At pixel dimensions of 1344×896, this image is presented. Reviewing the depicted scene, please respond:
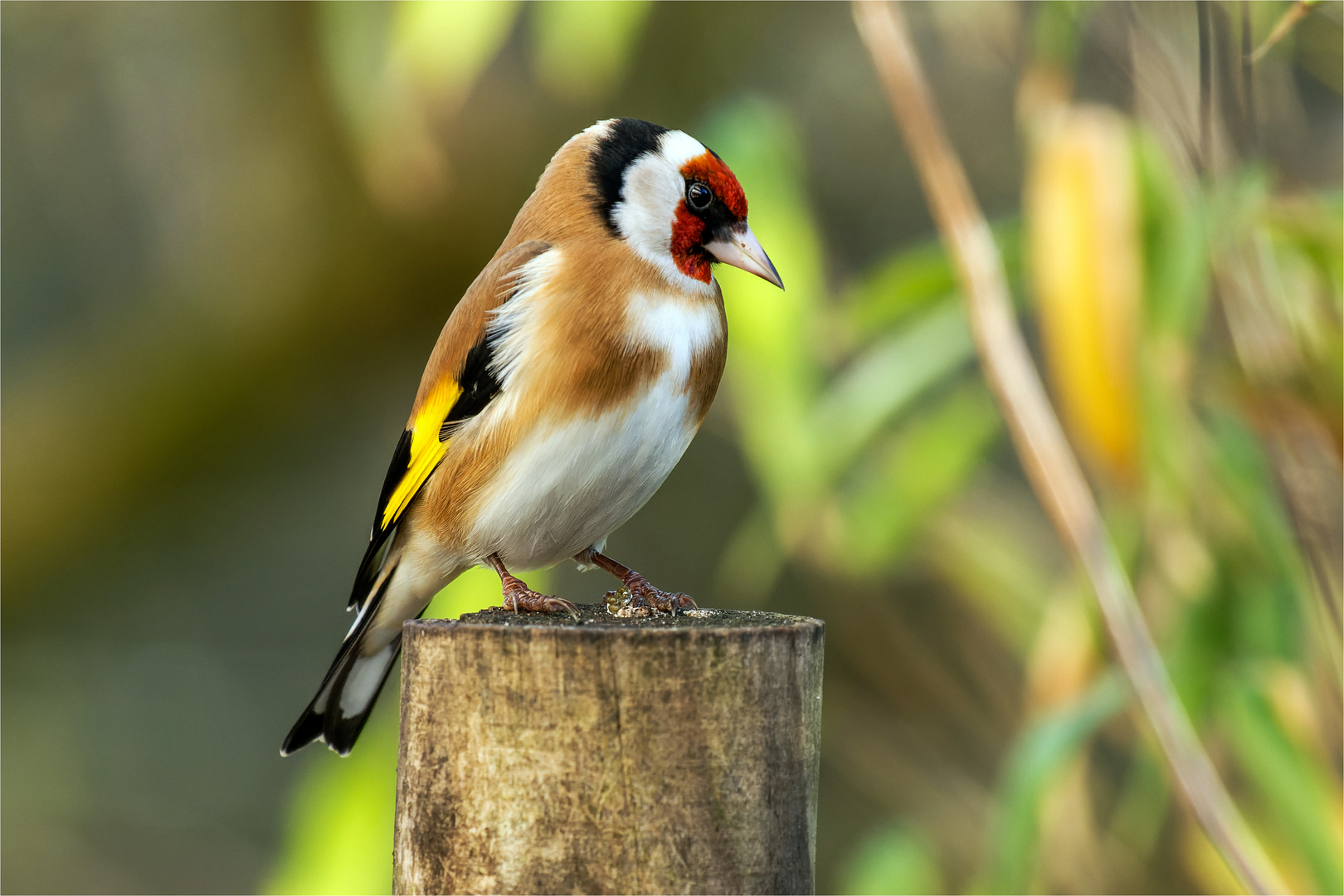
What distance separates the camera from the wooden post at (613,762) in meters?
1.47

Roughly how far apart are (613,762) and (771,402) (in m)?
1.62

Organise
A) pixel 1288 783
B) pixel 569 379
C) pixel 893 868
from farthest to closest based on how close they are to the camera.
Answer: pixel 893 868 → pixel 1288 783 → pixel 569 379

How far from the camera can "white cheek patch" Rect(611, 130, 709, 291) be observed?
7.77 feet

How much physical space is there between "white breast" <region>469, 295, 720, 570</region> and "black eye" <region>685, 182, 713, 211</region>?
7.6 inches

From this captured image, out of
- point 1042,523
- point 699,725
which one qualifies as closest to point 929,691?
point 1042,523

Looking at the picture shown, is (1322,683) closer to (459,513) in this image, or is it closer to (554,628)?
(459,513)

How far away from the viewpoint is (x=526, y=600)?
222cm

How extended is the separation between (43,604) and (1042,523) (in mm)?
4506

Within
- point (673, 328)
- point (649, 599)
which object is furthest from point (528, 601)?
point (673, 328)

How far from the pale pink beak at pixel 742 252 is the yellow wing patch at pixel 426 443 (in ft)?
1.81

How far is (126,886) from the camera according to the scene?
6.25 metres

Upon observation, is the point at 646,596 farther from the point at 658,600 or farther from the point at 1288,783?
the point at 1288,783

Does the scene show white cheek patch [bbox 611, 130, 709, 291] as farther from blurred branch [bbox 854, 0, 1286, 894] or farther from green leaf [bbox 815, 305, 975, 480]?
green leaf [bbox 815, 305, 975, 480]

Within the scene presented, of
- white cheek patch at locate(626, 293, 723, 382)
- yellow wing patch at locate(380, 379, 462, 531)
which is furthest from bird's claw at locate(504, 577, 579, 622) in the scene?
white cheek patch at locate(626, 293, 723, 382)
